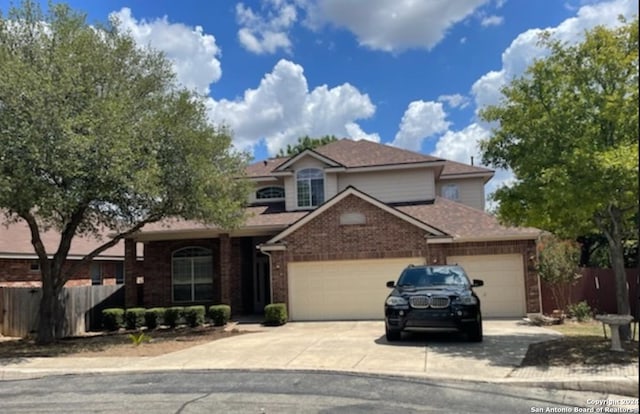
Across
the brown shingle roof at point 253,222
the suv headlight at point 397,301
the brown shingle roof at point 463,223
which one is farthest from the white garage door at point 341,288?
the suv headlight at point 397,301

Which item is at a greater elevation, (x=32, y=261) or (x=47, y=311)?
(x=32, y=261)

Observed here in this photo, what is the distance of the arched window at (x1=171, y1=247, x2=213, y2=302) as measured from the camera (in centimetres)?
2291

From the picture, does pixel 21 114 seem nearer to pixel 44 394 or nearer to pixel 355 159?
pixel 44 394

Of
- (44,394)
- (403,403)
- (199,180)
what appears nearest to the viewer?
(403,403)

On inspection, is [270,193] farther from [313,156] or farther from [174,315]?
[174,315]

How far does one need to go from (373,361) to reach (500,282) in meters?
9.84

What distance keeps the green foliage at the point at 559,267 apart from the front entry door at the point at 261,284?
1115 centimetres

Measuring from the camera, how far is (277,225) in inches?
836

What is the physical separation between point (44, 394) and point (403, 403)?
5749mm

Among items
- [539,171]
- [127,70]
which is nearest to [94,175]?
[127,70]

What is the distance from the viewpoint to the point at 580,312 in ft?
57.5

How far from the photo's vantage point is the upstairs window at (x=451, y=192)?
2839cm

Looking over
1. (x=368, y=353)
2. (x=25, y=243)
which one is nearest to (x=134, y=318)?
(x=25, y=243)

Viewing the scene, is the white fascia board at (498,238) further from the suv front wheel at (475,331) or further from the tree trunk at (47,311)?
the tree trunk at (47,311)
